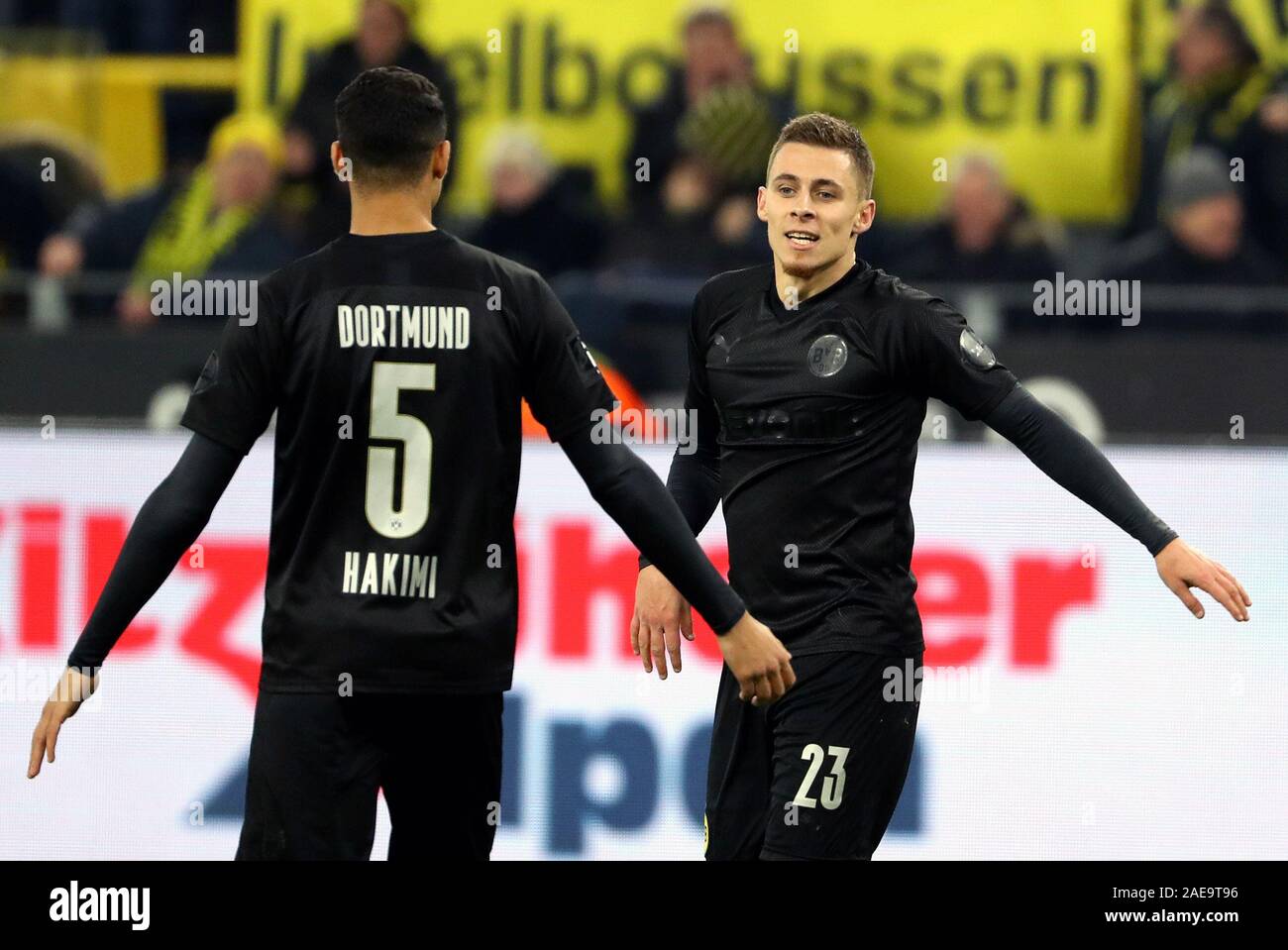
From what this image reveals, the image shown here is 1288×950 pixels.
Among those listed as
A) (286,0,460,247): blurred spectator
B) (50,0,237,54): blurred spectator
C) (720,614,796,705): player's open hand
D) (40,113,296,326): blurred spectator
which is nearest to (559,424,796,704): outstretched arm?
(720,614,796,705): player's open hand

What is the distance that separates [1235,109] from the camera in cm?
963

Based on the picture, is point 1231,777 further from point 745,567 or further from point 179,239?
point 179,239

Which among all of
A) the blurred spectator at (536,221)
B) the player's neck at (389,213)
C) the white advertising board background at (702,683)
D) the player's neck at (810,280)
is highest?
the blurred spectator at (536,221)

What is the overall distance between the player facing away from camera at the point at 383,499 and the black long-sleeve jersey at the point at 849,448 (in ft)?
1.79

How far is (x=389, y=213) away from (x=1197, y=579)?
192cm

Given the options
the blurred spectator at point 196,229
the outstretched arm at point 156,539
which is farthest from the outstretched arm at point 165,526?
the blurred spectator at point 196,229

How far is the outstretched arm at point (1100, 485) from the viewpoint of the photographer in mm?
4496

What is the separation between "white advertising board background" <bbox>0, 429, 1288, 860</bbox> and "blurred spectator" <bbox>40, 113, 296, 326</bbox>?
254cm

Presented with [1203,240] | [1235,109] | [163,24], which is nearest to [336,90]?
[163,24]

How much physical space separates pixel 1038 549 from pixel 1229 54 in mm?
3900

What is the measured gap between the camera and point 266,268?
9.28 metres

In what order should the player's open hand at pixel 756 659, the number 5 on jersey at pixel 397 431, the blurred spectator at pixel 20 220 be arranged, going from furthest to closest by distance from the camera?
the blurred spectator at pixel 20 220, the player's open hand at pixel 756 659, the number 5 on jersey at pixel 397 431

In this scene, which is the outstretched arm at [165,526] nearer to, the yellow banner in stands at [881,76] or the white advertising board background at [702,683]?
the white advertising board background at [702,683]

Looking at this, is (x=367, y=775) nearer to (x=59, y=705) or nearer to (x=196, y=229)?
(x=59, y=705)
